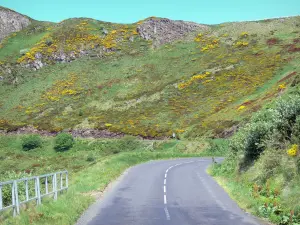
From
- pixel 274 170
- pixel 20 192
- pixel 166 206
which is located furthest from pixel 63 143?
pixel 274 170

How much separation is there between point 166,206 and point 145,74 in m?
85.6

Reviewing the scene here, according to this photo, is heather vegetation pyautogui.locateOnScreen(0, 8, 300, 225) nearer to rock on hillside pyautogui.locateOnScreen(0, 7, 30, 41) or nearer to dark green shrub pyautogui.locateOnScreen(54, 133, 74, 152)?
dark green shrub pyautogui.locateOnScreen(54, 133, 74, 152)

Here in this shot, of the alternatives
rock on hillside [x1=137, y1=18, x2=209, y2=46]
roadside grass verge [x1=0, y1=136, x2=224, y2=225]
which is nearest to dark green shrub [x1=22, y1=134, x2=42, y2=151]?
roadside grass verge [x1=0, y1=136, x2=224, y2=225]

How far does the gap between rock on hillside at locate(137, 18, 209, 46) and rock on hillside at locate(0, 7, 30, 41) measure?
49.0m

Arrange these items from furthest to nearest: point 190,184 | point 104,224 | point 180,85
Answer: point 180,85 → point 190,184 → point 104,224

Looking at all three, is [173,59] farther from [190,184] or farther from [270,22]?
[190,184]

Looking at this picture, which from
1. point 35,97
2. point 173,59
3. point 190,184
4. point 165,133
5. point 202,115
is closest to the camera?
point 190,184

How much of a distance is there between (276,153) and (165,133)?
48.7 m

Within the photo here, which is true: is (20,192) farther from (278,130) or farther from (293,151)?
(278,130)

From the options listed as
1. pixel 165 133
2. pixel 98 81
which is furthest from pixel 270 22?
pixel 165 133

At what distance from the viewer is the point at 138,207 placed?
48.0 ft

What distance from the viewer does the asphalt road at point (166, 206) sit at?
1198 cm

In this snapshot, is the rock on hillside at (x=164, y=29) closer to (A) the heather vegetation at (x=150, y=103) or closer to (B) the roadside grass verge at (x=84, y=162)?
(A) the heather vegetation at (x=150, y=103)

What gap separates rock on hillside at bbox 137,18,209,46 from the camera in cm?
12538
